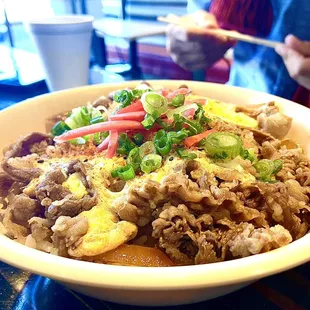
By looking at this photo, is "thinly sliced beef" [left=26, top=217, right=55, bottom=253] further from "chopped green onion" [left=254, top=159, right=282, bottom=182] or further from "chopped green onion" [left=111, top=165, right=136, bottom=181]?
"chopped green onion" [left=254, top=159, right=282, bottom=182]

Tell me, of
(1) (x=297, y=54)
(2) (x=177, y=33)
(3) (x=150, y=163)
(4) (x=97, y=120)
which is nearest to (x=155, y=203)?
(3) (x=150, y=163)

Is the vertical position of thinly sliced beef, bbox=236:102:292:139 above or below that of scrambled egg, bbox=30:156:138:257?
below

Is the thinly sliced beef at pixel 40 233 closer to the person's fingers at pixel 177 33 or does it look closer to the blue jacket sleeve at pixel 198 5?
the person's fingers at pixel 177 33

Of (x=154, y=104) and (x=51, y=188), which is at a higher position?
(x=154, y=104)

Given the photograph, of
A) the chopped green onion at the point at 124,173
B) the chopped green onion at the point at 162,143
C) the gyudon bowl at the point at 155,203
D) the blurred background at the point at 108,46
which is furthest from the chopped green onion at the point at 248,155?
the blurred background at the point at 108,46

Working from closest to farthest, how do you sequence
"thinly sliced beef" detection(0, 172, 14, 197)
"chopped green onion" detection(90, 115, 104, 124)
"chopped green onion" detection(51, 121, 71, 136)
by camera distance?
"thinly sliced beef" detection(0, 172, 14, 197)
"chopped green onion" detection(90, 115, 104, 124)
"chopped green onion" detection(51, 121, 71, 136)

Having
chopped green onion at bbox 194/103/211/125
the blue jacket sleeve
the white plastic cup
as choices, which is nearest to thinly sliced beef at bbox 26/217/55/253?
chopped green onion at bbox 194/103/211/125

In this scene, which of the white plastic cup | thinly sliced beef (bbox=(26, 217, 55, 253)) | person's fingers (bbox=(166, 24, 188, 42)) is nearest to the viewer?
thinly sliced beef (bbox=(26, 217, 55, 253))

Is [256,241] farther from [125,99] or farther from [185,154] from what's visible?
[125,99]
